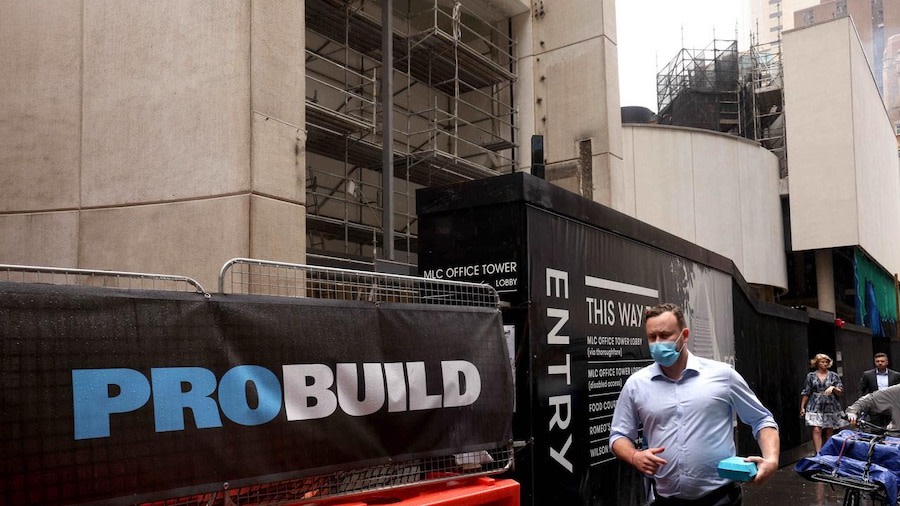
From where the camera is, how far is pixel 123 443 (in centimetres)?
322

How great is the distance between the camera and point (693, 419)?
4.16 meters

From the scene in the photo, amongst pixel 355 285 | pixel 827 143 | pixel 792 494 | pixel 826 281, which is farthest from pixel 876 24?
pixel 355 285

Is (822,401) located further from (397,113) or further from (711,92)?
(711,92)

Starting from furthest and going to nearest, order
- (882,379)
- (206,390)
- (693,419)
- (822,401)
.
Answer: (882,379) → (822,401) → (693,419) → (206,390)

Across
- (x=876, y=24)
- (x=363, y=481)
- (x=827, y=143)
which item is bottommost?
(x=363, y=481)

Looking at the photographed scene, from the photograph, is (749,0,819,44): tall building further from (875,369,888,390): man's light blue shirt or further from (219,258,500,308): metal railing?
(219,258,500,308): metal railing

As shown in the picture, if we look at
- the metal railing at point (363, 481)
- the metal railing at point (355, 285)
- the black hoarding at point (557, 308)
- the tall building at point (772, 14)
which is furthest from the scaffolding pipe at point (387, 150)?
the tall building at point (772, 14)

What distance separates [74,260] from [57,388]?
930 cm

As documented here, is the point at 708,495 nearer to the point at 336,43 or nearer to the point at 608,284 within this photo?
the point at 608,284

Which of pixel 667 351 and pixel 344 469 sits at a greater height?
pixel 667 351

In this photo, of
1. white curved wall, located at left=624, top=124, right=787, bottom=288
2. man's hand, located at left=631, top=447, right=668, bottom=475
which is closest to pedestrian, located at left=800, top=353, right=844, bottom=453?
man's hand, located at left=631, top=447, right=668, bottom=475

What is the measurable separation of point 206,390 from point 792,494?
32.7 ft

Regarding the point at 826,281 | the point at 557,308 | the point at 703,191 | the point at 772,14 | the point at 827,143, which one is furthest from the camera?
the point at 772,14

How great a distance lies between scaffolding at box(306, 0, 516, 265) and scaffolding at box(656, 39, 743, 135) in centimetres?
2320
